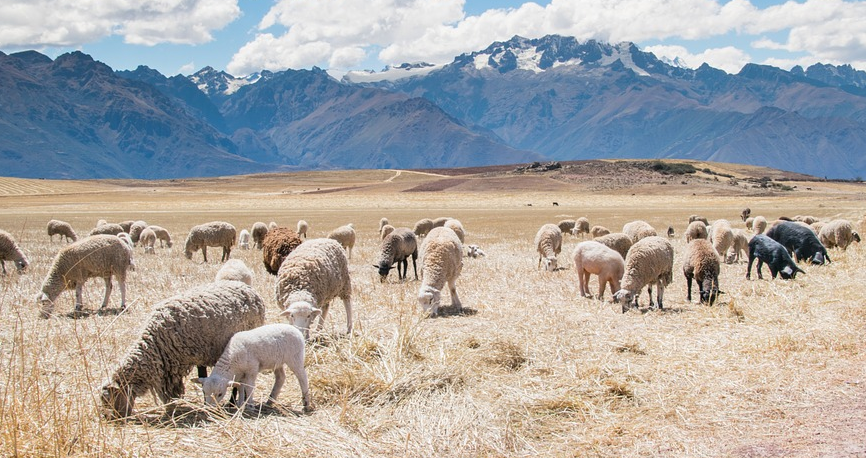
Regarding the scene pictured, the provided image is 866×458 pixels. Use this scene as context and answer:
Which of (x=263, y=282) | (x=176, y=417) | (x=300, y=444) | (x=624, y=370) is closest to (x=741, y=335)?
(x=624, y=370)

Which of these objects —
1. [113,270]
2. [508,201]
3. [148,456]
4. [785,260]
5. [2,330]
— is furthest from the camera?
[508,201]

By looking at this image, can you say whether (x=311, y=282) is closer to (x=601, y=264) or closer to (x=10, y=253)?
(x=601, y=264)

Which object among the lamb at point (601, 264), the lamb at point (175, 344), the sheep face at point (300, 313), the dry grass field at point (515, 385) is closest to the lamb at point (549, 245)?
the lamb at point (601, 264)

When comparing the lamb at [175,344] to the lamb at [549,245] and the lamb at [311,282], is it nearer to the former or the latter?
the lamb at [311,282]

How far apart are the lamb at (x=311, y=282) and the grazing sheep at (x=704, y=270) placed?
25.1 feet

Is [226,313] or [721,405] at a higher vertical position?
[226,313]

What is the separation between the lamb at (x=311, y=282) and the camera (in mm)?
9078

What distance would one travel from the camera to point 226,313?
7.59 metres

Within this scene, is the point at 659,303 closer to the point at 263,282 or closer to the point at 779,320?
the point at 779,320

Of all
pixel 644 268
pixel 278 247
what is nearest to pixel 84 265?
pixel 278 247

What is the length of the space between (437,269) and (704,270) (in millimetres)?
→ 5793

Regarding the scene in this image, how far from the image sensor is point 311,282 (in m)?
9.99

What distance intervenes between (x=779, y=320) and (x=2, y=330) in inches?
533

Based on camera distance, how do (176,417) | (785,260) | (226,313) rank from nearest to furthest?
(176,417) → (226,313) → (785,260)
